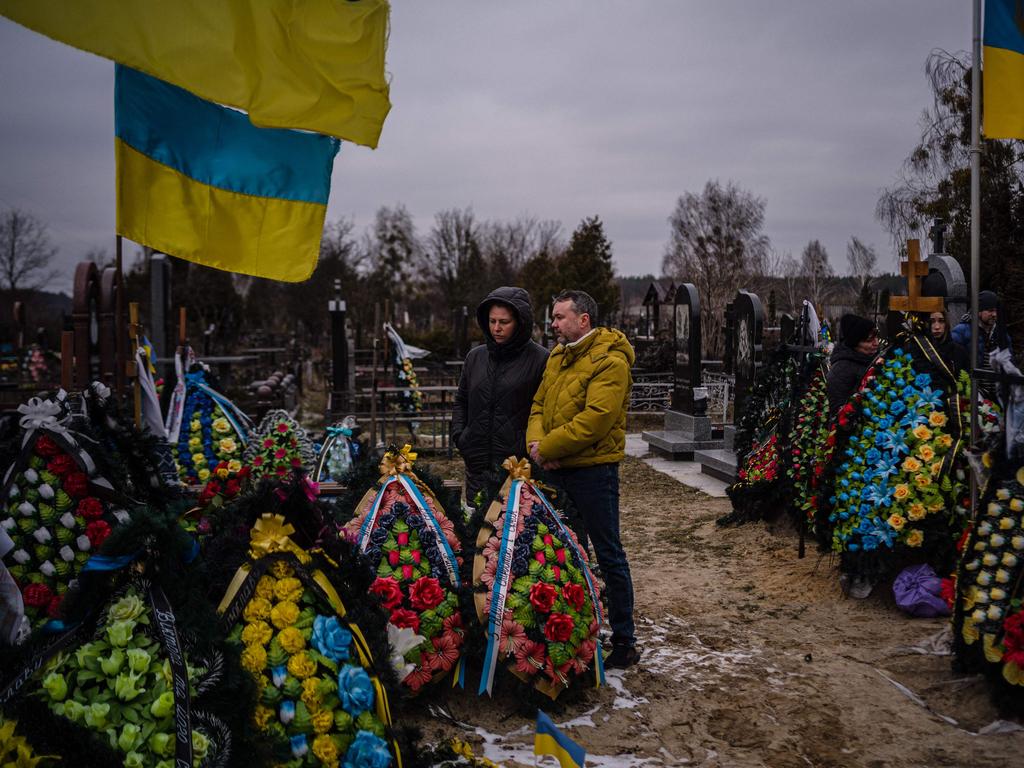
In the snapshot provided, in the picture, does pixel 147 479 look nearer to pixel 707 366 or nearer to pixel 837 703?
pixel 837 703

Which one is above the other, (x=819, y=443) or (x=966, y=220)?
(x=966, y=220)

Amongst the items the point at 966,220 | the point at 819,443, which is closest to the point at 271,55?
the point at 819,443

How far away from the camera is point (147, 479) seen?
336 centimetres

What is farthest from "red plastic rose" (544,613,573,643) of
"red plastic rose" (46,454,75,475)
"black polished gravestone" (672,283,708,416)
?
"black polished gravestone" (672,283,708,416)

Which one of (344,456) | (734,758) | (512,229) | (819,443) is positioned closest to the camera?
(734,758)

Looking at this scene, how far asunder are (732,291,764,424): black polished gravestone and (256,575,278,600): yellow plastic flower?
815 cm

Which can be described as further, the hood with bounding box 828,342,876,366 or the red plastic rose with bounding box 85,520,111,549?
the hood with bounding box 828,342,876,366

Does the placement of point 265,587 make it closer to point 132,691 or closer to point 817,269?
point 132,691

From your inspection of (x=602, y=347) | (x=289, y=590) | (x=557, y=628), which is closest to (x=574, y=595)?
(x=557, y=628)

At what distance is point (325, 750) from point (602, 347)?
2.39m

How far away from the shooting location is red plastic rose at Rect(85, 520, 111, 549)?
2.95 meters

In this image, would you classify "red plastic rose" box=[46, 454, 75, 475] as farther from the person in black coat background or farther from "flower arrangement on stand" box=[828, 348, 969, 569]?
"flower arrangement on stand" box=[828, 348, 969, 569]

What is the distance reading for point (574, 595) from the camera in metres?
3.76

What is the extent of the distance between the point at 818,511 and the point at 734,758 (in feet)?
9.18
